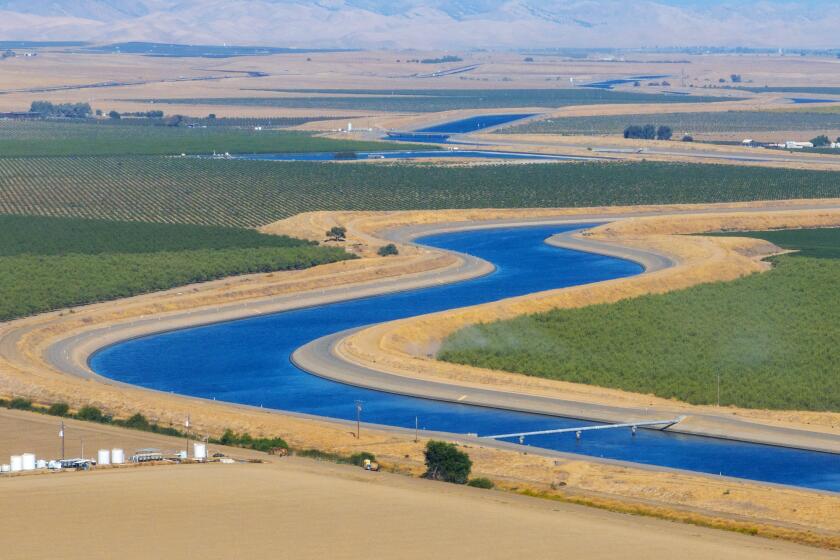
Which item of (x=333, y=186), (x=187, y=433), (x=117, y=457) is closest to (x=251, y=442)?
(x=187, y=433)

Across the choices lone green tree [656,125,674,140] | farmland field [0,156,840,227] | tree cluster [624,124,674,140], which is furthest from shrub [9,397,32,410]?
lone green tree [656,125,674,140]

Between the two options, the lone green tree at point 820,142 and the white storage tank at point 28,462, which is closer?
the white storage tank at point 28,462

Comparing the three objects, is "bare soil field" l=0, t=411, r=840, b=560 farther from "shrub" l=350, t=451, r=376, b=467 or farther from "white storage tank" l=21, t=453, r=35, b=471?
"shrub" l=350, t=451, r=376, b=467

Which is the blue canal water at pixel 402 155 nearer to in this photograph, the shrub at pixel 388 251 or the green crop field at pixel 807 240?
the green crop field at pixel 807 240

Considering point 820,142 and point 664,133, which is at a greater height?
point 820,142

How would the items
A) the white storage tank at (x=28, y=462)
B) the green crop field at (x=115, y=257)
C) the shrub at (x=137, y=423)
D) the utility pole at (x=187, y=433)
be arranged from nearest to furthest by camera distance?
the white storage tank at (x=28, y=462), the utility pole at (x=187, y=433), the shrub at (x=137, y=423), the green crop field at (x=115, y=257)

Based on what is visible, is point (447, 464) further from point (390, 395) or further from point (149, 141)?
point (149, 141)

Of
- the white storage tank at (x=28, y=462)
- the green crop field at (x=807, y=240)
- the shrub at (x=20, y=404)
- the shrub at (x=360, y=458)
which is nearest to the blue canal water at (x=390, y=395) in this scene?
the shrub at (x=360, y=458)
